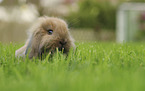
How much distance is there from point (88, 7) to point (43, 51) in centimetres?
1241

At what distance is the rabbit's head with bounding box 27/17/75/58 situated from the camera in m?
3.15

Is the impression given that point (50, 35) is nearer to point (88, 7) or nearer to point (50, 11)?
point (50, 11)

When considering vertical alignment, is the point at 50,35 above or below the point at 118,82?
above

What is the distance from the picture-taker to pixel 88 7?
1530 centimetres

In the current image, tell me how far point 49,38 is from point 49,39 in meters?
0.01

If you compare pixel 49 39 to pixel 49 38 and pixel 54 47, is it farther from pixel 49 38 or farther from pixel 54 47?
pixel 54 47

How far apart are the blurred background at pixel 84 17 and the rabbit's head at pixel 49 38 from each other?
6890 mm

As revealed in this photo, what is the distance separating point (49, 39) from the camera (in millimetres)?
3137

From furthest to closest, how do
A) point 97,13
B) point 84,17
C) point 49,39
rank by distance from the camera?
1. point 97,13
2. point 84,17
3. point 49,39

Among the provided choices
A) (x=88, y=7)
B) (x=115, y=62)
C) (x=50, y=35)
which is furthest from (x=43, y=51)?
(x=88, y=7)

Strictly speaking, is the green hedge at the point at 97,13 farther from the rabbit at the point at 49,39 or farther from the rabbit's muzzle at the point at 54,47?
the rabbit's muzzle at the point at 54,47

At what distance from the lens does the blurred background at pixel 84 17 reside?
1058 cm

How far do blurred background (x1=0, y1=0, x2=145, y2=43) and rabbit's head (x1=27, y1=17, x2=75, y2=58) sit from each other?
689 cm

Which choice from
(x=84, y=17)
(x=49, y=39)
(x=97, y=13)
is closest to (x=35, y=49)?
(x=49, y=39)
